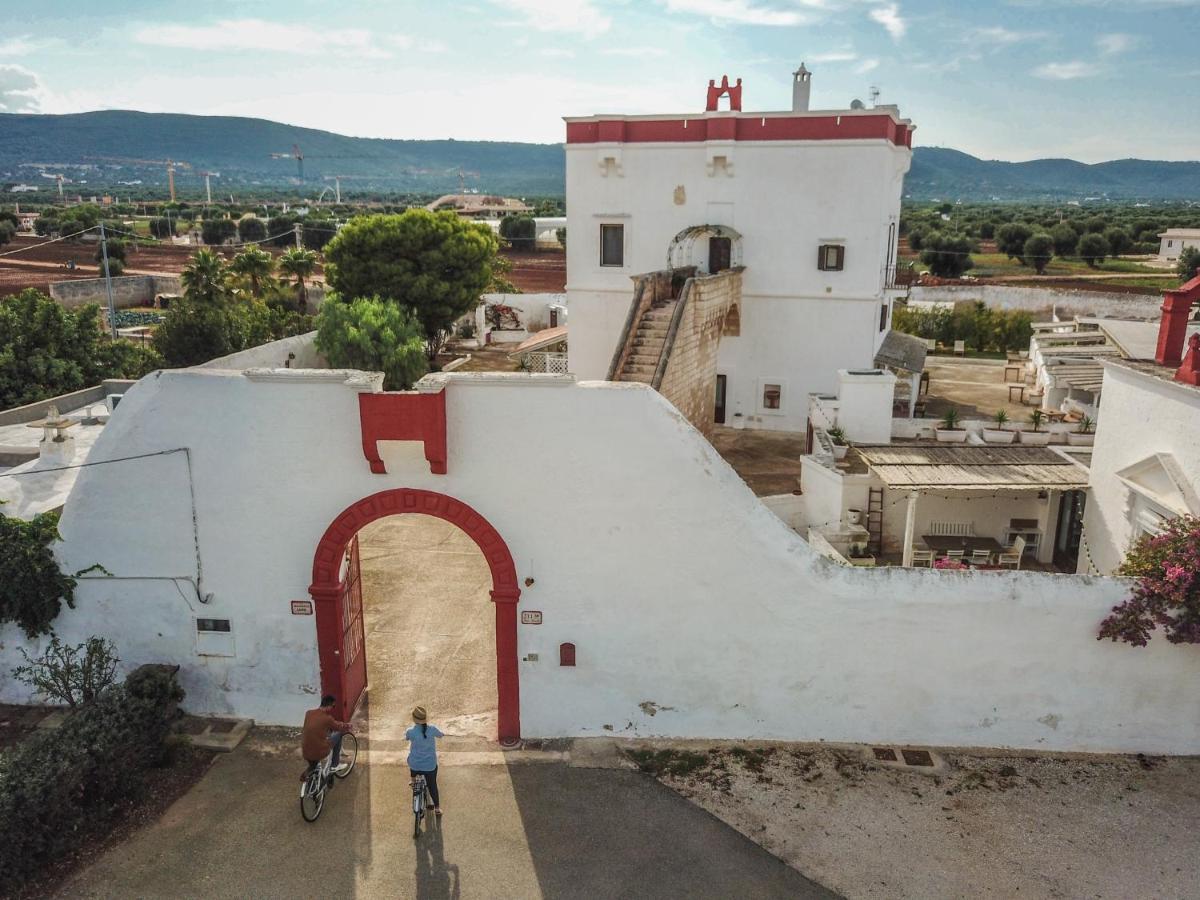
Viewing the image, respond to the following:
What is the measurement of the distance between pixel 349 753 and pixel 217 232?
335 ft

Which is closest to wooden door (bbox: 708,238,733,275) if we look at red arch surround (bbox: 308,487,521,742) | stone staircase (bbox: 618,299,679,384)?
stone staircase (bbox: 618,299,679,384)

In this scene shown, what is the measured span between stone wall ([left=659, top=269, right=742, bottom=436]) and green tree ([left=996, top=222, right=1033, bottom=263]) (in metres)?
69.0

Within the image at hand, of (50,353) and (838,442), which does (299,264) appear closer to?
(50,353)

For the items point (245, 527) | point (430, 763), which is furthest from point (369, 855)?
point (245, 527)

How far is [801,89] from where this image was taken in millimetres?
25609

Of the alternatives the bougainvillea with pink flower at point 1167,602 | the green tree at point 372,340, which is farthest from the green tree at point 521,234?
the bougainvillea with pink flower at point 1167,602

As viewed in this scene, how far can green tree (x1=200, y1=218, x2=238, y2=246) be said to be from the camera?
99875mm

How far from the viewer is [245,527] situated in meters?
10.6

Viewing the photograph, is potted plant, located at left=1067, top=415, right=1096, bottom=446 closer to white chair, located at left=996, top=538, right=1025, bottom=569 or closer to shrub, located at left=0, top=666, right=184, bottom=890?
white chair, located at left=996, top=538, right=1025, bottom=569

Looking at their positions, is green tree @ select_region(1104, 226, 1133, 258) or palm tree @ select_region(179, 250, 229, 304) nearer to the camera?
palm tree @ select_region(179, 250, 229, 304)

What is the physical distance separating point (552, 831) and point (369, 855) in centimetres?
190

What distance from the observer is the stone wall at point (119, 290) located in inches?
2098

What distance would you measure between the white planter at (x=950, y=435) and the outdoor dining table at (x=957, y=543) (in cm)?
318

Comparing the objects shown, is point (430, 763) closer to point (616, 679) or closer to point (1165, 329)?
point (616, 679)
